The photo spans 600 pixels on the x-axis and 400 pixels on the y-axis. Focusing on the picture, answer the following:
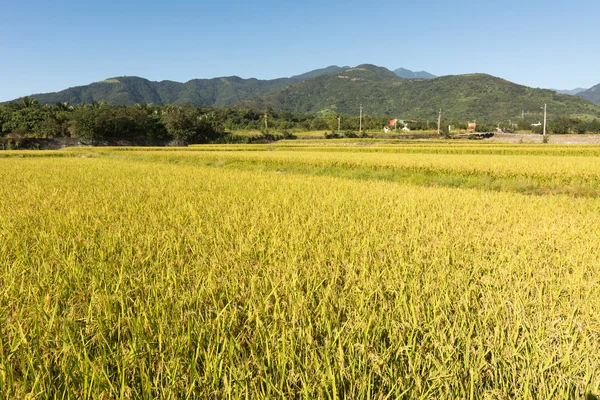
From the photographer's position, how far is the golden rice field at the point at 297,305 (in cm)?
136

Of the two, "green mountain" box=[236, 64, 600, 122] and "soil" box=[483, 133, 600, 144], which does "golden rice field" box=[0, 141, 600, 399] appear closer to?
"soil" box=[483, 133, 600, 144]

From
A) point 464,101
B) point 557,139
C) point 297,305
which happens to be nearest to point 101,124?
point 297,305

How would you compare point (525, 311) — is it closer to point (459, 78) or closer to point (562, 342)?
point (562, 342)

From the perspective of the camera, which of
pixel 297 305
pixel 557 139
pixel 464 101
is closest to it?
pixel 297 305

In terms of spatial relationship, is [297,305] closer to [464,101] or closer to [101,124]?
[101,124]

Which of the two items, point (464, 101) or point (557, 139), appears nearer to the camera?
point (557, 139)

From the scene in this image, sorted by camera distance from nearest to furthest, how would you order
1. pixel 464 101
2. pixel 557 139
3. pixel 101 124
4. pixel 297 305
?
pixel 297 305
pixel 557 139
pixel 101 124
pixel 464 101

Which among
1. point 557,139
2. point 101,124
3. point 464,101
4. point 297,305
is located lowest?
point 297,305

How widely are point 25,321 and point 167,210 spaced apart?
11.4 feet

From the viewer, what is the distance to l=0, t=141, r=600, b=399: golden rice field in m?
1.36

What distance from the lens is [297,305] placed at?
6.34ft

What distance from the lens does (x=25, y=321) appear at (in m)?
1.73

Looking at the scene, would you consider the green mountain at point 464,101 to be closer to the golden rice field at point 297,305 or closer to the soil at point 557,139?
the soil at point 557,139

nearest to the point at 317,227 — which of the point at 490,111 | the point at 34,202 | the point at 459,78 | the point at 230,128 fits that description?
the point at 34,202
